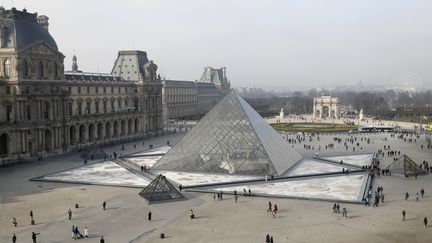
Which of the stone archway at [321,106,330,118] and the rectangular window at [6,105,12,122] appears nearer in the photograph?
the rectangular window at [6,105,12,122]

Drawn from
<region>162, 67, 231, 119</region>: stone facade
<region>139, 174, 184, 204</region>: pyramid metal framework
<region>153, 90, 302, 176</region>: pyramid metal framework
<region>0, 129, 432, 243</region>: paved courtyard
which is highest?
<region>162, 67, 231, 119</region>: stone facade

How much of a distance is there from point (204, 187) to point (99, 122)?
1280 inches

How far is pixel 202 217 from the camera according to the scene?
89.1 ft

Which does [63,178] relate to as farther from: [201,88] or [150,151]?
[201,88]

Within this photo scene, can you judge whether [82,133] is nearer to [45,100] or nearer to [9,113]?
[45,100]

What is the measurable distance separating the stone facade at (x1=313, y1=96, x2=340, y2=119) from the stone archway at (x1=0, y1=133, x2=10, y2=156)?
8185 centimetres

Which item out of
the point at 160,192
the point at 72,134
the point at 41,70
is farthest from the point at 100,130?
the point at 160,192

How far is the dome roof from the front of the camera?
4862 cm

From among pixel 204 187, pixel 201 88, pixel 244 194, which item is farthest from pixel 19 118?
pixel 201 88

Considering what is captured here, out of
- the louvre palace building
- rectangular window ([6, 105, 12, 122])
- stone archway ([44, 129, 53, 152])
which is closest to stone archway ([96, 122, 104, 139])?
the louvre palace building

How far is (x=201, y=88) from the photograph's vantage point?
→ 130m

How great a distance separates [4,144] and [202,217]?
2982 cm

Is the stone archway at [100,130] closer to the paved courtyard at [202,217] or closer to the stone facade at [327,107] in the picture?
the paved courtyard at [202,217]

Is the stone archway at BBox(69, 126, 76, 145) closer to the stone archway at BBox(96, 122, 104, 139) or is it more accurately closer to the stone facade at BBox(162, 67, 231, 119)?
the stone archway at BBox(96, 122, 104, 139)
